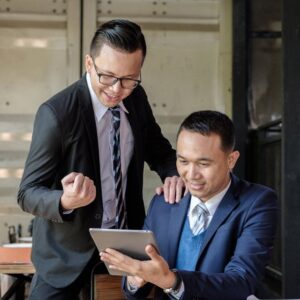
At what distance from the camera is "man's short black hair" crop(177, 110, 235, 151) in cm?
198

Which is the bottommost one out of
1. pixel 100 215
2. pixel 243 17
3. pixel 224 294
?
pixel 224 294

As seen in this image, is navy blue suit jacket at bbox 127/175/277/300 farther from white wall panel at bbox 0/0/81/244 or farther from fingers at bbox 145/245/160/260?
white wall panel at bbox 0/0/81/244

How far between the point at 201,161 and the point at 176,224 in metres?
0.24

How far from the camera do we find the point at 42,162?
2.00 meters

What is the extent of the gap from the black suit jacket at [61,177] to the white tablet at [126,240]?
0.30 metres

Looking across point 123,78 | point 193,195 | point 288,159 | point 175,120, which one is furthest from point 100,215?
point 175,120

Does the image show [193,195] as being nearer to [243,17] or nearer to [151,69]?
[151,69]

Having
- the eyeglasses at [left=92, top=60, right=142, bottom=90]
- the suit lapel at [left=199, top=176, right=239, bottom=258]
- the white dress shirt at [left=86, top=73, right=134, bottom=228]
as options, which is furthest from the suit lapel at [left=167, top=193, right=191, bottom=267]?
the eyeglasses at [left=92, top=60, right=142, bottom=90]

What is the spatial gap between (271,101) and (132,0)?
131 centimetres

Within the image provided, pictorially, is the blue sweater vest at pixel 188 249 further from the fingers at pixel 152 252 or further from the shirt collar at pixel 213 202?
the fingers at pixel 152 252

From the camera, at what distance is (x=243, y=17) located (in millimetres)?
4566

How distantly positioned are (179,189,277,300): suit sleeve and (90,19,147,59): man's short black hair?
633 millimetres

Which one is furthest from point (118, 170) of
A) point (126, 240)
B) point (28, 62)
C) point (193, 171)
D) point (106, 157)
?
point (28, 62)

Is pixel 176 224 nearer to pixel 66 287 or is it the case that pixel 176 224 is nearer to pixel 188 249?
pixel 188 249
